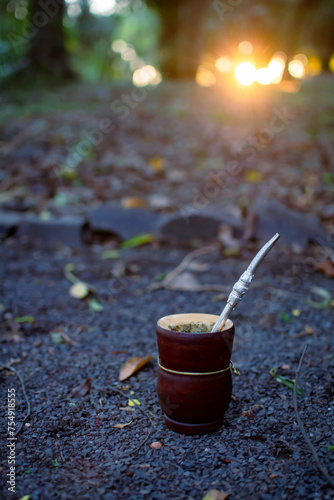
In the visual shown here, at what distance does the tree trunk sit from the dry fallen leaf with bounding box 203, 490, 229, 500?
24.4 ft

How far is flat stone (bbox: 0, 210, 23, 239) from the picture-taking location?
12.7ft

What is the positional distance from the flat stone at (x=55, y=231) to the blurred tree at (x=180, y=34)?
566cm

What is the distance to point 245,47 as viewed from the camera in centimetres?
814

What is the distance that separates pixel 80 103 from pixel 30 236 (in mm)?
3336

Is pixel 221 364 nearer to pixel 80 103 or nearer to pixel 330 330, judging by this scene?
pixel 330 330

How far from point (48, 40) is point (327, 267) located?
6.25 meters

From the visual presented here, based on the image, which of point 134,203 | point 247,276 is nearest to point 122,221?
point 134,203

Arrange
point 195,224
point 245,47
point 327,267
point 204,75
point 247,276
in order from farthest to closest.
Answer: point 204,75 → point 245,47 → point 195,224 → point 327,267 → point 247,276

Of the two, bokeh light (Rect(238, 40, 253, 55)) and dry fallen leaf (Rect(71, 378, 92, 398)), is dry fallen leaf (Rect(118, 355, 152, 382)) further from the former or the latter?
bokeh light (Rect(238, 40, 253, 55))

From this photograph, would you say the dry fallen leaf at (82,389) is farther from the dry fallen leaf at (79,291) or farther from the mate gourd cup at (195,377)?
the dry fallen leaf at (79,291)

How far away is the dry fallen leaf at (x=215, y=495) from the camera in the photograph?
1209mm

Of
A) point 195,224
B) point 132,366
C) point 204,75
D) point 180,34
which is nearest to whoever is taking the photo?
point 132,366

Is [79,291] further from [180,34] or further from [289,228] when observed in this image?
[180,34]

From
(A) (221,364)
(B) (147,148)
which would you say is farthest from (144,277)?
(B) (147,148)
